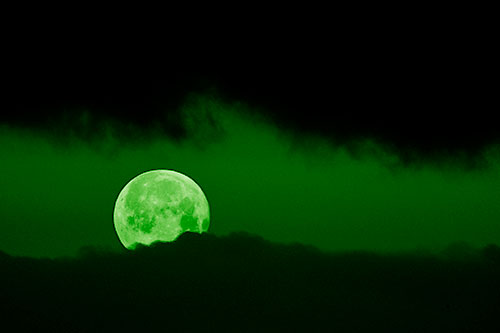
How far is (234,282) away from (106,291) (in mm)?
10486

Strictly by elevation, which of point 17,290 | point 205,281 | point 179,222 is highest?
point 205,281

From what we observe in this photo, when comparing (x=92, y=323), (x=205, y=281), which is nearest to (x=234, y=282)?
(x=205, y=281)

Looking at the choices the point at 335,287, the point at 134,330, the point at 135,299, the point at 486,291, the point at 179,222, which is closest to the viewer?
the point at 179,222

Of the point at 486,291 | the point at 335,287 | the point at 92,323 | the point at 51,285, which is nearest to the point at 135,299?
the point at 92,323

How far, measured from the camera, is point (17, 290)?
5162 cm

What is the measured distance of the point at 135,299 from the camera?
48500mm

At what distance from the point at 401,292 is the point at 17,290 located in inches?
1141

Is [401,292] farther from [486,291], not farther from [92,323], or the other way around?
[92,323]

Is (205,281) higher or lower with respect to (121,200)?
higher

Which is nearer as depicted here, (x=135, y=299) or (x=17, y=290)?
(x=135, y=299)

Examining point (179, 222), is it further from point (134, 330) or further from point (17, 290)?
point (17, 290)

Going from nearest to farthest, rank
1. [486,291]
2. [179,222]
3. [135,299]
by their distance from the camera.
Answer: [179,222]
[135,299]
[486,291]

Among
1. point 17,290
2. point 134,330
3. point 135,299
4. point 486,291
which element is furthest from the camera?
point 486,291

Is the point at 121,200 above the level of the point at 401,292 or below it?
below
